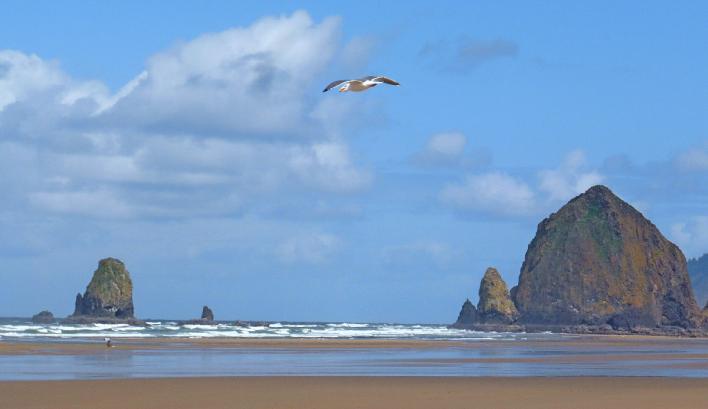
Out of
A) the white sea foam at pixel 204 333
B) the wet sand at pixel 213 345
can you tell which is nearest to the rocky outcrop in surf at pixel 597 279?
the white sea foam at pixel 204 333

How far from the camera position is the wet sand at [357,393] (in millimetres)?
18969

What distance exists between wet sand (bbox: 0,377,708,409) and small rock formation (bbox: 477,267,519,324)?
9262cm

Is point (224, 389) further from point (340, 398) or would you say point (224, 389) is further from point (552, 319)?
point (552, 319)

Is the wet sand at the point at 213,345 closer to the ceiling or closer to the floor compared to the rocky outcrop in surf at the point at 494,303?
closer to the floor

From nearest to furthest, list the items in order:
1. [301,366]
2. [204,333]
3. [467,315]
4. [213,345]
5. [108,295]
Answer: [301,366] → [213,345] → [204,333] → [108,295] → [467,315]

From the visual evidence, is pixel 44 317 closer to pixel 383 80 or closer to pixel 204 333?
pixel 204 333

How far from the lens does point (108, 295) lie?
118 m

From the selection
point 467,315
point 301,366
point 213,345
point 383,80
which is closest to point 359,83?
point 383,80

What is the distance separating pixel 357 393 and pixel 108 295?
100.0 metres

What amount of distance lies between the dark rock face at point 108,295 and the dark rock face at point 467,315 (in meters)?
38.1

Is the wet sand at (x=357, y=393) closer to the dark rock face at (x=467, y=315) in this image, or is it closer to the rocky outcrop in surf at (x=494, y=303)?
the rocky outcrop in surf at (x=494, y=303)

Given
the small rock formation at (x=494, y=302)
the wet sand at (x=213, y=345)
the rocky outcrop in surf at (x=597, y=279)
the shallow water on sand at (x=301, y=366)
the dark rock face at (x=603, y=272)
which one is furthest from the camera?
the small rock formation at (x=494, y=302)

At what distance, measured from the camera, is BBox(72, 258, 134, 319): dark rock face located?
117m

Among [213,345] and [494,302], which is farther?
[494,302]
